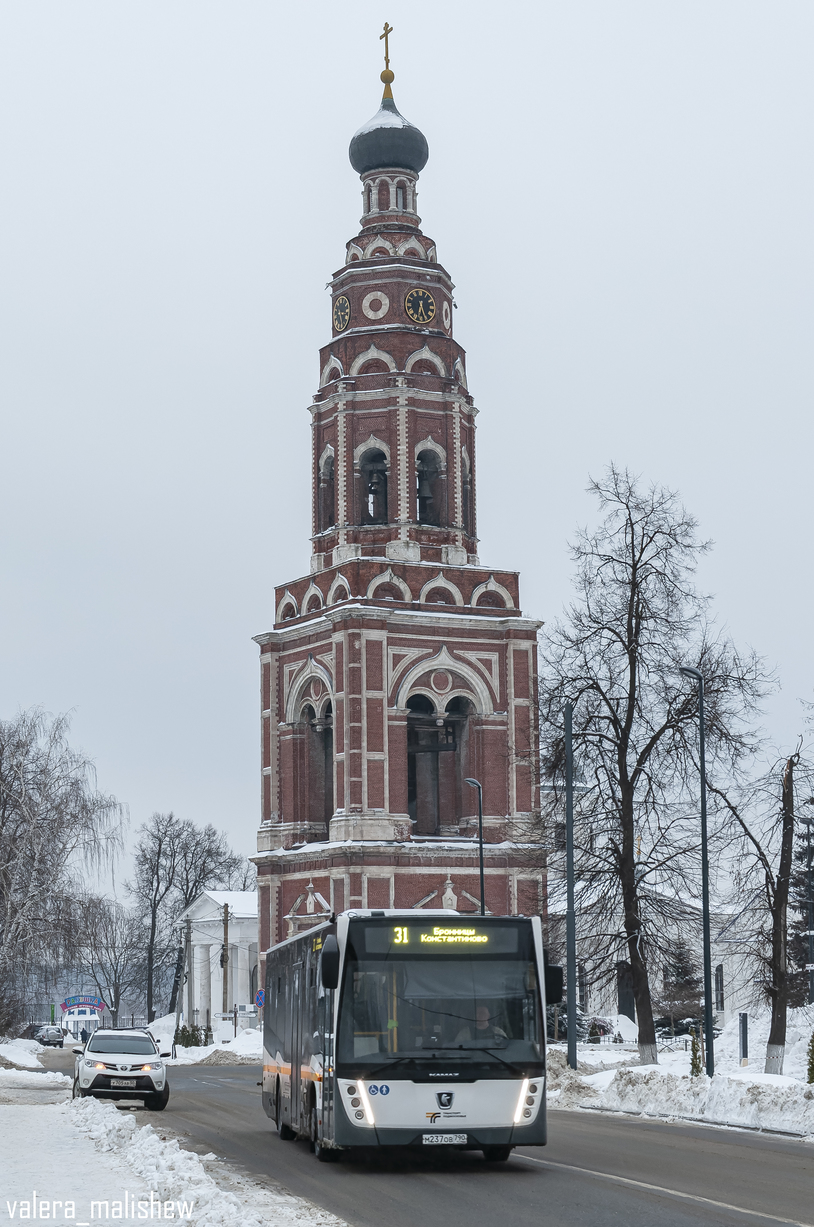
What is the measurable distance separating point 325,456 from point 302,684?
28.6ft

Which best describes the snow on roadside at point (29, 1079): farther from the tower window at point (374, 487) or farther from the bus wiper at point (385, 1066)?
the tower window at point (374, 487)

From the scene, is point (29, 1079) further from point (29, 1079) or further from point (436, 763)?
point (436, 763)

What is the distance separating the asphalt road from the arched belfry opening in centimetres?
3582

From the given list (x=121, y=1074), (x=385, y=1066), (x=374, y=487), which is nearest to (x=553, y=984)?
(x=385, y=1066)

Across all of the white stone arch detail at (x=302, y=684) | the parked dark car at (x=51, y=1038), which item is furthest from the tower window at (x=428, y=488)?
the parked dark car at (x=51, y=1038)

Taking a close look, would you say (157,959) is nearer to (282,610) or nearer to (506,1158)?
(282,610)

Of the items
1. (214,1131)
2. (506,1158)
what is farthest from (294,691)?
(506,1158)

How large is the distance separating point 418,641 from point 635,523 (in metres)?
21.7

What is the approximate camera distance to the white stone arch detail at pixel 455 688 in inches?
2319

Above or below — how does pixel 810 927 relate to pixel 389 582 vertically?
below

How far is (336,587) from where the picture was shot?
60.4 m

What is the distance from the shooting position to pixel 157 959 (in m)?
107

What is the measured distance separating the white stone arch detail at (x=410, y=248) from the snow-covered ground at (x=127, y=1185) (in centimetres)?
4803

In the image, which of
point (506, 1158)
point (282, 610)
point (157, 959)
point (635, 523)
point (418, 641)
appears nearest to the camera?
point (506, 1158)
